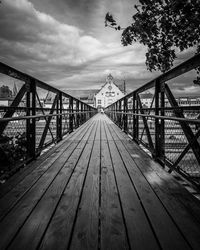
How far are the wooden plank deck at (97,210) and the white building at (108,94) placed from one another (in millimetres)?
58604

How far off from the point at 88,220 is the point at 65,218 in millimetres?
164

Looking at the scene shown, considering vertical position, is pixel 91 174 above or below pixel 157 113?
below

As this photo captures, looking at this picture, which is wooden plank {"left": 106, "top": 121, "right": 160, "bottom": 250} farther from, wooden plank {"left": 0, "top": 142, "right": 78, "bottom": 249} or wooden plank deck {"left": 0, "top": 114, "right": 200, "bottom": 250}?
wooden plank {"left": 0, "top": 142, "right": 78, "bottom": 249}

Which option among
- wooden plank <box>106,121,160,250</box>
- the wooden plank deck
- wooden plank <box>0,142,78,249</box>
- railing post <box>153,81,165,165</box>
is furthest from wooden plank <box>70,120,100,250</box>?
railing post <box>153,81,165,165</box>

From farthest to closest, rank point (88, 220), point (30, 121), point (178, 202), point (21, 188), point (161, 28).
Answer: point (161, 28)
point (30, 121)
point (21, 188)
point (178, 202)
point (88, 220)

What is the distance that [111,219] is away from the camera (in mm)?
1323

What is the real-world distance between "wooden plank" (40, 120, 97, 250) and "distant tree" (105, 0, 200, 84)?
386cm

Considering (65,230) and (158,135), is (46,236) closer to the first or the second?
(65,230)

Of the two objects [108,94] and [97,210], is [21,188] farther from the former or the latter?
[108,94]

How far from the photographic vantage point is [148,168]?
8.24ft

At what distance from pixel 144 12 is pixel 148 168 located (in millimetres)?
3764

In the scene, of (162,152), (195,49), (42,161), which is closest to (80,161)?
(42,161)

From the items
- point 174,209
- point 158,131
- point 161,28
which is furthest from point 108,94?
point 174,209

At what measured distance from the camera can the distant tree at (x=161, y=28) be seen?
409 centimetres
